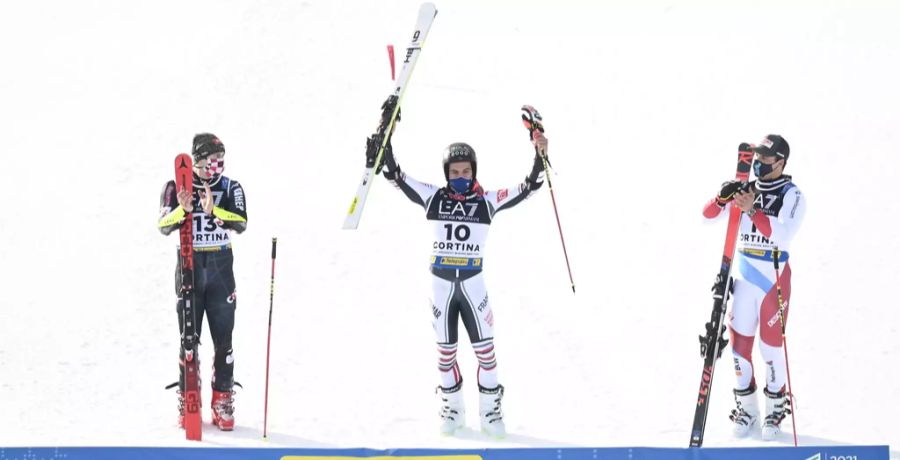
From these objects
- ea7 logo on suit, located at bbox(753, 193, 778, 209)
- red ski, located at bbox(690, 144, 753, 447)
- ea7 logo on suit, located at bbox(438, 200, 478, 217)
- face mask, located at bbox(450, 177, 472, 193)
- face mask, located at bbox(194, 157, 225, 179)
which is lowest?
red ski, located at bbox(690, 144, 753, 447)

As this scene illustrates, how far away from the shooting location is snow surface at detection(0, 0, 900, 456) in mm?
14984

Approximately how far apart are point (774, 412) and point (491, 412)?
A: 2.29 m

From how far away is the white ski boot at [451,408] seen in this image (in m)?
14.0

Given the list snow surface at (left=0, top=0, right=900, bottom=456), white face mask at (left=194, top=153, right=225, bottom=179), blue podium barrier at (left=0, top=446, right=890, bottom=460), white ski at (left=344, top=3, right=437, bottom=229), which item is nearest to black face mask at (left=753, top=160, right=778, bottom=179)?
snow surface at (left=0, top=0, right=900, bottom=456)

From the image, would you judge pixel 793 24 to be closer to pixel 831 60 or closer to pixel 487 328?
→ pixel 831 60

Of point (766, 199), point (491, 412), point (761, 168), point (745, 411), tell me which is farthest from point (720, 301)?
point (491, 412)

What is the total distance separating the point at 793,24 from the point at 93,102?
9866mm

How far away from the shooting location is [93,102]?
2280cm

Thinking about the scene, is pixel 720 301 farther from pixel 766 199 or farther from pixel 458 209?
pixel 458 209

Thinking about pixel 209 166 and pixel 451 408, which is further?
pixel 451 408

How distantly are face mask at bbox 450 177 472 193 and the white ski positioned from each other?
0.63 metres

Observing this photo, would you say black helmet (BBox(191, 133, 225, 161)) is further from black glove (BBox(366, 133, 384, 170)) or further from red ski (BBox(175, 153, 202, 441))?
black glove (BBox(366, 133, 384, 170))

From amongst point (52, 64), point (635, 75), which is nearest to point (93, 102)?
point (52, 64)

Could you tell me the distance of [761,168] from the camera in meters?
13.6
